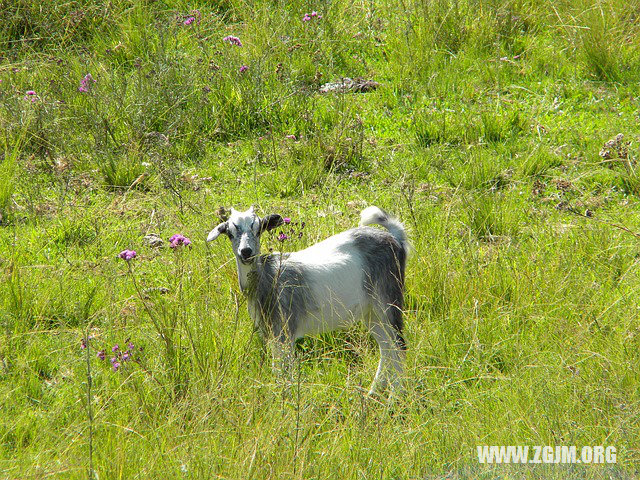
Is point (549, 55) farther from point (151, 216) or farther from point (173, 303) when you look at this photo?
point (173, 303)

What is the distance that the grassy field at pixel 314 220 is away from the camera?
11.7 ft

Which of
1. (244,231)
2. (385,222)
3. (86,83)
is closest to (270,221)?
(244,231)

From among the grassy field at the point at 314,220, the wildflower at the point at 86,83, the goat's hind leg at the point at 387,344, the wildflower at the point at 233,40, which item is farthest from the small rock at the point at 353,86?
the goat's hind leg at the point at 387,344

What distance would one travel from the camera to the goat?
4.22m

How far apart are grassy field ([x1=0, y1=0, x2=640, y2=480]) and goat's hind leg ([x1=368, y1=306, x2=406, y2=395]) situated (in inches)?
4.7

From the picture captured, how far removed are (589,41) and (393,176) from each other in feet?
9.19

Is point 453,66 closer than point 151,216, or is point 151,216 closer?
point 151,216

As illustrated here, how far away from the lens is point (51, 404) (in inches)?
158

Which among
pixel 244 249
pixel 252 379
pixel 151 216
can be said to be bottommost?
pixel 151 216

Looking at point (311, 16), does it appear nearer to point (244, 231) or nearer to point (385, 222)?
point (385, 222)

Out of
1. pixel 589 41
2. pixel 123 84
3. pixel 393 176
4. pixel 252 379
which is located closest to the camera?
pixel 252 379

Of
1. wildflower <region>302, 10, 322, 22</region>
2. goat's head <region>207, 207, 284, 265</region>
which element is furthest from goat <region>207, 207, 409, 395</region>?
wildflower <region>302, 10, 322, 22</region>

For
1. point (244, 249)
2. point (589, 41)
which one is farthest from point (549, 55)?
point (244, 249)

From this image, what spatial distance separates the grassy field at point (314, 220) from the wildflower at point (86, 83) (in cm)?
2
